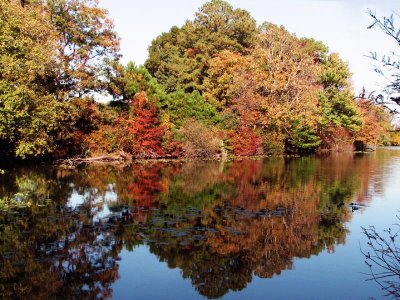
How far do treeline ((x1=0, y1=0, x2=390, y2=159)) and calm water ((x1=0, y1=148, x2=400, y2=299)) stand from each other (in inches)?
287

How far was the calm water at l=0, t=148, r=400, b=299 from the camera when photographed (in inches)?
309

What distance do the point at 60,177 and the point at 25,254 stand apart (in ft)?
44.1

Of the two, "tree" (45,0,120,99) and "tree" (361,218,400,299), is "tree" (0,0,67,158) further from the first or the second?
"tree" (361,218,400,299)

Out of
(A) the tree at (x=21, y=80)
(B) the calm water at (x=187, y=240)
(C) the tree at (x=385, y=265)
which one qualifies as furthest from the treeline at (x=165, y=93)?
(C) the tree at (x=385, y=265)

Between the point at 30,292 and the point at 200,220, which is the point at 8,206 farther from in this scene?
the point at 30,292

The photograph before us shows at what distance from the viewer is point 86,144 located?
109 ft

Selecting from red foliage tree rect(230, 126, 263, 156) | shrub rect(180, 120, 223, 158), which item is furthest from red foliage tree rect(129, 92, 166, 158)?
red foliage tree rect(230, 126, 263, 156)

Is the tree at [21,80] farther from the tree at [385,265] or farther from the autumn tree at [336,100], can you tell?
the autumn tree at [336,100]

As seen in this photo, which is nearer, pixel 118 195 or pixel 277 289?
pixel 277 289

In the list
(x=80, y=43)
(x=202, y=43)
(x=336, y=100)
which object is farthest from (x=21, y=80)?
(x=336, y=100)

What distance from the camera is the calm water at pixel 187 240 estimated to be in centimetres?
784

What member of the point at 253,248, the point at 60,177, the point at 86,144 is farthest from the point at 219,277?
the point at 86,144

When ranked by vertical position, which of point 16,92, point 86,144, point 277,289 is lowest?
point 277,289

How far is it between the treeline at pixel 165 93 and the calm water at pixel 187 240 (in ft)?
23.9
